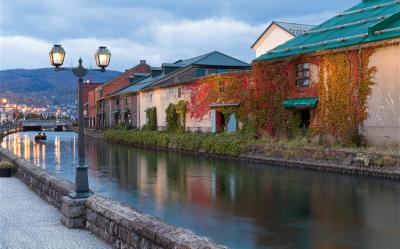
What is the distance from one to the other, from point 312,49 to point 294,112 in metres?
4.22

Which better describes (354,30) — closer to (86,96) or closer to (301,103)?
(301,103)

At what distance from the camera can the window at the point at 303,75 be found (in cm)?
3075

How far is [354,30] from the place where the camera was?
28906 millimetres

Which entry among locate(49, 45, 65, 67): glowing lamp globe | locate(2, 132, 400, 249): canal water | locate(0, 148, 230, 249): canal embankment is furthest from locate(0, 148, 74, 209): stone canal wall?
locate(49, 45, 65, 67): glowing lamp globe

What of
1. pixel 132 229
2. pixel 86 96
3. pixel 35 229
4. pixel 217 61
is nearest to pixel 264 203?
pixel 35 229

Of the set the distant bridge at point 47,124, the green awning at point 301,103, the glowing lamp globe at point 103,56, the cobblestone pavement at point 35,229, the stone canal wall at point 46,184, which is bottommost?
the cobblestone pavement at point 35,229

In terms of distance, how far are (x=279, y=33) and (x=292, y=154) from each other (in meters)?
27.3

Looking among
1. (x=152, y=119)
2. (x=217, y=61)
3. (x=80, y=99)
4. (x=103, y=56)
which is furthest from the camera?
(x=217, y=61)

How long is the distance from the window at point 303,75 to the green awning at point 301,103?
3.86ft

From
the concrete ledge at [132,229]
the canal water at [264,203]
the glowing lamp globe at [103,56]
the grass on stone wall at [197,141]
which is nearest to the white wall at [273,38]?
the grass on stone wall at [197,141]

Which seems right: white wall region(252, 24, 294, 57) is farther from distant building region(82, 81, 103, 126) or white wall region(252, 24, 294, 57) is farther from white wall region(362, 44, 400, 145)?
distant building region(82, 81, 103, 126)

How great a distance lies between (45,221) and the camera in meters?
11.1

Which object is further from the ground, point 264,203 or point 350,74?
point 350,74

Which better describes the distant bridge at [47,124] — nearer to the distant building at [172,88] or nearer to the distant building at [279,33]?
the distant building at [172,88]
